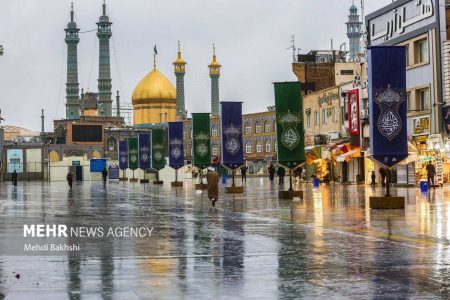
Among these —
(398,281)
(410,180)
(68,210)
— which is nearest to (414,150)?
(410,180)

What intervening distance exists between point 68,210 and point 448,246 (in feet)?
53.3

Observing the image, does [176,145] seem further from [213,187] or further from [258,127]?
[258,127]

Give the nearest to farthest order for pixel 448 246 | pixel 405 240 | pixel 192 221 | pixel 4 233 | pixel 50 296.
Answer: pixel 50 296 → pixel 448 246 → pixel 405 240 → pixel 4 233 → pixel 192 221

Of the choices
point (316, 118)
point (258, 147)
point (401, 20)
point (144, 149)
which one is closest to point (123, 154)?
point (144, 149)

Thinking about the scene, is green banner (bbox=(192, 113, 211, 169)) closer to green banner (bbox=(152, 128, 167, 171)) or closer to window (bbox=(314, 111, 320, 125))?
green banner (bbox=(152, 128, 167, 171))

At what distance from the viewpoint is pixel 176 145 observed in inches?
2419

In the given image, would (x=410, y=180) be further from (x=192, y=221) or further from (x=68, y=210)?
(x=192, y=221)

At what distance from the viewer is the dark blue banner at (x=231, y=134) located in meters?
45.1

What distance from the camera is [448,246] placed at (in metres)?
15.3

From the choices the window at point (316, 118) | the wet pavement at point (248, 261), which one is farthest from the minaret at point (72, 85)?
the wet pavement at point (248, 261)

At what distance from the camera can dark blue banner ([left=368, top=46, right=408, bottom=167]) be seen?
91.1ft

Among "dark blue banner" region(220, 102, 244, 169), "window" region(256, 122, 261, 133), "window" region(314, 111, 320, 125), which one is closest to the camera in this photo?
"dark blue banner" region(220, 102, 244, 169)

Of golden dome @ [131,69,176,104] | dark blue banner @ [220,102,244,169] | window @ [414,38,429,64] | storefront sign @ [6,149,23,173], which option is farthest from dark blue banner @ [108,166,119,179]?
window @ [414,38,429,64]

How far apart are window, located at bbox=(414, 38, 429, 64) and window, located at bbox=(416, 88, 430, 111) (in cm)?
153
